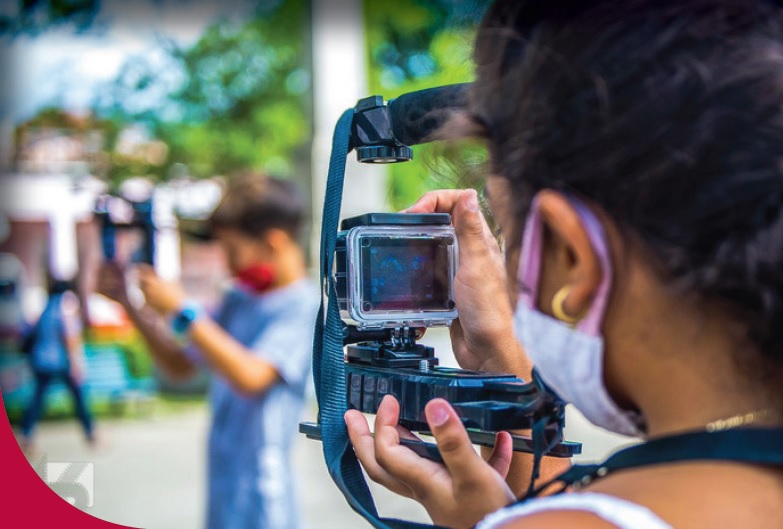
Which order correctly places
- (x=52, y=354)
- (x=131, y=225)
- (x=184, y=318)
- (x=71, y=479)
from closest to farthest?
1. (x=71, y=479)
2. (x=184, y=318)
3. (x=131, y=225)
4. (x=52, y=354)

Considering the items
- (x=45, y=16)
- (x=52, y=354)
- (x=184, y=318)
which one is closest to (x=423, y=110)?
(x=184, y=318)

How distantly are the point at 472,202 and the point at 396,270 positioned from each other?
0.20m

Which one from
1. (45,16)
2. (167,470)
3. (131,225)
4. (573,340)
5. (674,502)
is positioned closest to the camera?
(674,502)

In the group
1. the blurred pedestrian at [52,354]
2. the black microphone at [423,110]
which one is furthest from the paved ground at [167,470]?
the black microphone at [423,110]

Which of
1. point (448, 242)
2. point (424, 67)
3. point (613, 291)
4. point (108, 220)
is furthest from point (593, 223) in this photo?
point (108, 220)

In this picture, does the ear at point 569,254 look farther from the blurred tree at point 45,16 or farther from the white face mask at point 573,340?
the blurred tree at point 45,16

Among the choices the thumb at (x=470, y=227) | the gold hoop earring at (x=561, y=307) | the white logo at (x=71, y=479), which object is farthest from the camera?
the white logo at (x=71, y=479)

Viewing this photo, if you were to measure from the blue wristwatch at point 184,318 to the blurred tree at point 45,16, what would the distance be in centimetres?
279

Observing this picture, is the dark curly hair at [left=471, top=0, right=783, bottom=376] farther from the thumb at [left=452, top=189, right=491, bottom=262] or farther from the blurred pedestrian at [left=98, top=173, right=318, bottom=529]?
the blurred pedestrian at [left=98, top=173, right=318, bottom=529]

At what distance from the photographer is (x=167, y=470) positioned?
675cm

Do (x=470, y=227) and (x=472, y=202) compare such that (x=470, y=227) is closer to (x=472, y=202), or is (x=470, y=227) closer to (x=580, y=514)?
(x=472, y=202)

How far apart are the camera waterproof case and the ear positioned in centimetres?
35

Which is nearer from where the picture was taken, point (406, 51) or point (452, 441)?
point (452, 441)

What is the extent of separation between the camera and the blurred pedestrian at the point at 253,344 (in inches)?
122
